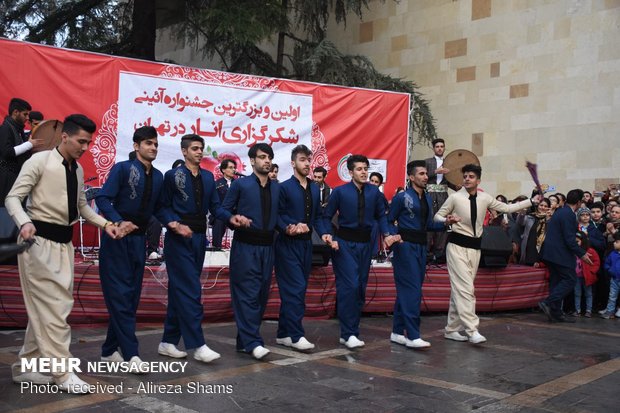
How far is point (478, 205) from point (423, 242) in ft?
2.69

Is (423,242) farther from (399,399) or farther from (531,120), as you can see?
(531,120)

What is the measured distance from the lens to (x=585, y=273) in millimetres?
10359

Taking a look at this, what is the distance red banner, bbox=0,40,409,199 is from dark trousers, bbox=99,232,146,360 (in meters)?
4.38

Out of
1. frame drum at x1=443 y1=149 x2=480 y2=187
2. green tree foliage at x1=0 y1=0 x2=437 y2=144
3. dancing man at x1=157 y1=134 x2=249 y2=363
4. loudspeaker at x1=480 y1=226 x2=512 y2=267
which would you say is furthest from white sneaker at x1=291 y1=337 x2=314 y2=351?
green tree foliage at x1=0 y1=0 x2=437 y2=144

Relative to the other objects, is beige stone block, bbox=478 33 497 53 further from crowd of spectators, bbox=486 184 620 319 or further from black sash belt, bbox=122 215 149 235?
black sash belt, bbox=122 215 149 235

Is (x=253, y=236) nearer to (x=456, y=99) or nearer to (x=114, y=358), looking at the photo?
(x=114, y=358)

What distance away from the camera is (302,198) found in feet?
22.5

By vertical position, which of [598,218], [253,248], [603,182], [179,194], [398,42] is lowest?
[253,248]

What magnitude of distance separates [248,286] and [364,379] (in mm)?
1409

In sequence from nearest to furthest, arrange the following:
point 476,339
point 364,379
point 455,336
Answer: point 364,379 → point 476,339 → point 455,336

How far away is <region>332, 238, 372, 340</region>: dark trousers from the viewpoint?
7.04 meters

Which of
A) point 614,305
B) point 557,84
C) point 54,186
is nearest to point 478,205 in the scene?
point 614,305

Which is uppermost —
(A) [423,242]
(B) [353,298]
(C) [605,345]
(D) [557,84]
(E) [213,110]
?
(D) [557,84]

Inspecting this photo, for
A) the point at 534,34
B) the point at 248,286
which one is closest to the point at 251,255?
the point at 248,286
